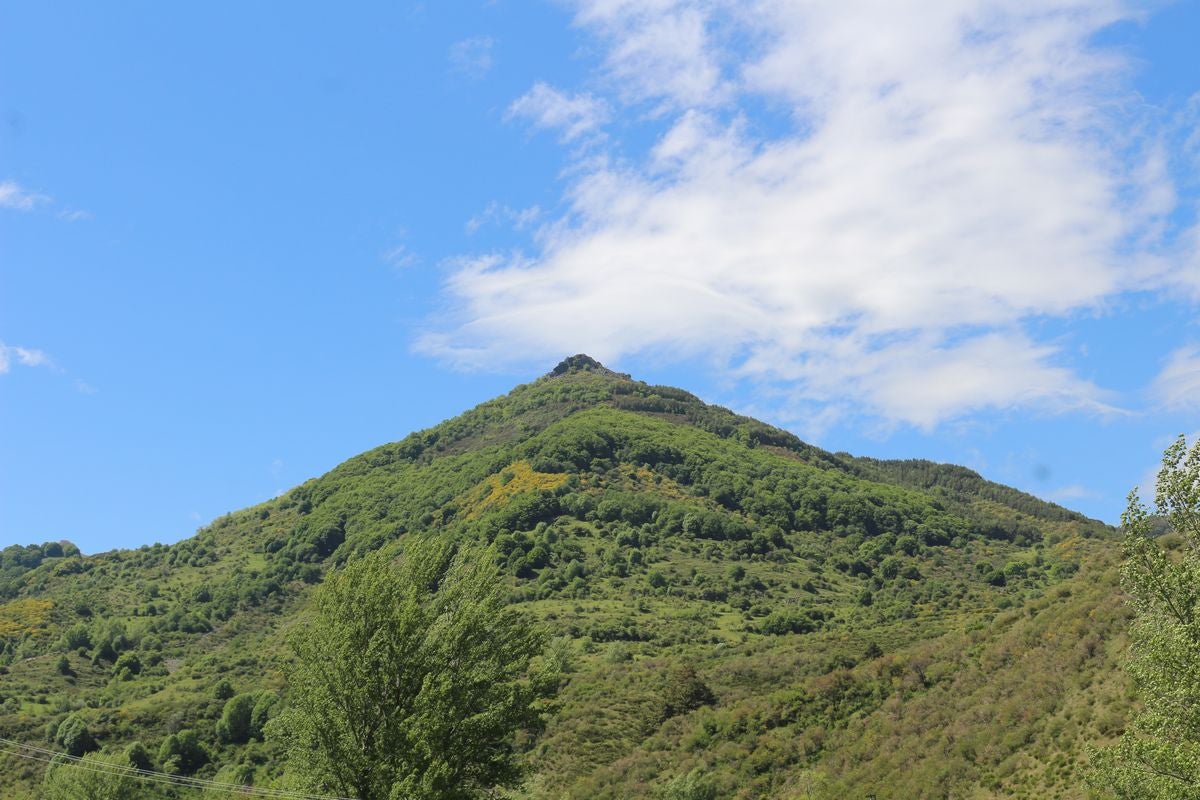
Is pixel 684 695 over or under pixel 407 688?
under

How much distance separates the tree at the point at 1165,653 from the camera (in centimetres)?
1880

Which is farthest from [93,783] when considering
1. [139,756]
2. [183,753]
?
[183,753]

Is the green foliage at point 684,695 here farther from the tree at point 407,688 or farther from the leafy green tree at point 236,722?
the tree at point 407,688

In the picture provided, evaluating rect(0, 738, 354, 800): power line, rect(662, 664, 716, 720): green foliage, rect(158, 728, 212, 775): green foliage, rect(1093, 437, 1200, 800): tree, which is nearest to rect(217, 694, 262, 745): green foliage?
rect(158, 728, 212, 775): green foliage

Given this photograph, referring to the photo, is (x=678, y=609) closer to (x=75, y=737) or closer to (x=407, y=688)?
(x=75, y=737)

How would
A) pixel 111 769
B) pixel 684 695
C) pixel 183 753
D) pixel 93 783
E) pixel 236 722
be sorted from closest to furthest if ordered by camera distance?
1. pixel 93 783
2. pixel 111 769
3. pixel 684 695
4. pixel 183 753
5. pixel 236 722

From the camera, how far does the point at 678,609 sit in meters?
97.6

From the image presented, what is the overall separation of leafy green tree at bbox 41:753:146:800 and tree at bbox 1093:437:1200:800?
5250cm

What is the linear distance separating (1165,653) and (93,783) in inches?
2191

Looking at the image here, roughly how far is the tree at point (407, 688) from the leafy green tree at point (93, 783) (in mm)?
37815

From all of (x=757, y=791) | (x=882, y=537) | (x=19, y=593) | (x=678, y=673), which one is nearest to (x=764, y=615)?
(x=678, y=673)

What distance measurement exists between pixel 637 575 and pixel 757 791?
6299cm

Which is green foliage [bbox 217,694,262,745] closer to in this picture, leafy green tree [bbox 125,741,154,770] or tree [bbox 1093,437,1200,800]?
leafy green tree [bbox 125,741,154,770]

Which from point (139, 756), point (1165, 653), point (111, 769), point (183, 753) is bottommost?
point (183, 753)
